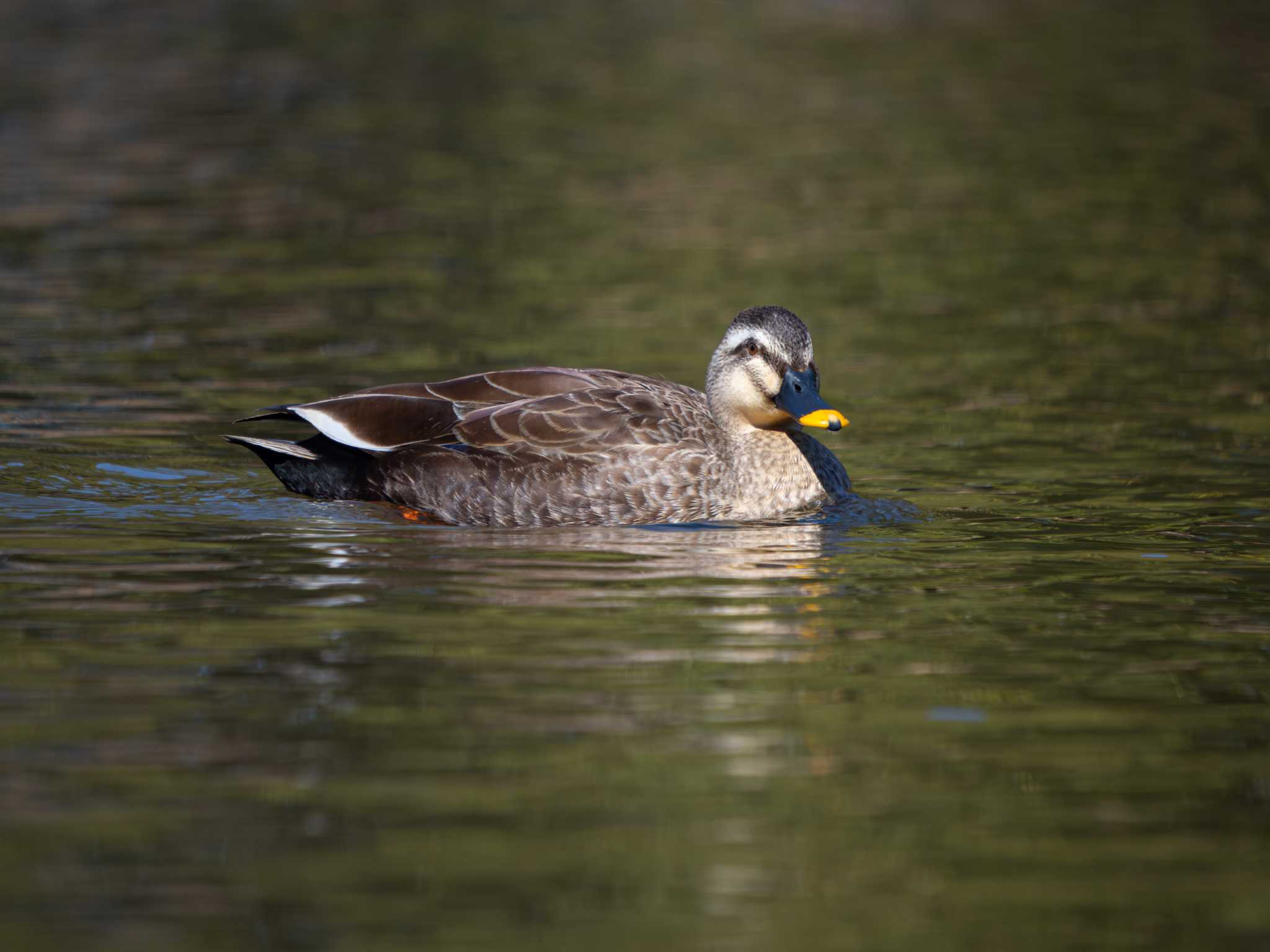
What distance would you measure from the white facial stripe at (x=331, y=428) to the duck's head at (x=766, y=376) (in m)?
2.10

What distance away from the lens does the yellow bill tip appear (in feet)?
38.2

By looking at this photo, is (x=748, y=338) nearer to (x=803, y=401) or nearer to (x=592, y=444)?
(x=803, y=401)

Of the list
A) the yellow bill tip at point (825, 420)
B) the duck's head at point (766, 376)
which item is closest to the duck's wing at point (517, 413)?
the duck's head at point (766, 376)

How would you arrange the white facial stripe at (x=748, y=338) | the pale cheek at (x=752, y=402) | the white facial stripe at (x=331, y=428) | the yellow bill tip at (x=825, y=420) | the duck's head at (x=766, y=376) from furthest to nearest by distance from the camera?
the white facial stripe at (x=331, y=428)
the pale cheek at (x=752, y=402)
the white facial stripe at (x=748, y=338)
the duck's head at (x=766, y=376)
the yellow bill tip at (x=825, y=420)

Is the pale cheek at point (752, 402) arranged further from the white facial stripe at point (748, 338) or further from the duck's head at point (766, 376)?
the white facial stripe at point (748, 338)

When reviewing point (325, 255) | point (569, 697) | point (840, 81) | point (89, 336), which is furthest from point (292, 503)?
point (840, 81)

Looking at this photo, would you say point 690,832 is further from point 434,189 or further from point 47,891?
point 434,189

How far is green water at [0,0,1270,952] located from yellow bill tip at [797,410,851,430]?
2.27 feet

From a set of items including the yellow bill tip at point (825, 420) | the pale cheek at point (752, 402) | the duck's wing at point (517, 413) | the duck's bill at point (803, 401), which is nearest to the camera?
the yellow bill tip at point (825, 420)

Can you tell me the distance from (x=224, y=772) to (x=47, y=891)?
1128mm

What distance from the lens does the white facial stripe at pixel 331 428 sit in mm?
12633

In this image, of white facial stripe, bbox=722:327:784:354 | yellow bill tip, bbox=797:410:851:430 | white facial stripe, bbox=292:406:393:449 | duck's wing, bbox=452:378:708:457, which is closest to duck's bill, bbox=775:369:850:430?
yellow bill tip, bbox=797:410:851:430

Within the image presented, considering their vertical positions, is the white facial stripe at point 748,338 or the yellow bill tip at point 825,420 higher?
the white facial stripe at point 748,338

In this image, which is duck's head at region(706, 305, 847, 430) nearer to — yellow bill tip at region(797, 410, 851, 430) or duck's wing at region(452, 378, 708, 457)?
yellow bill tip at region(797, 410, 851, 430)
